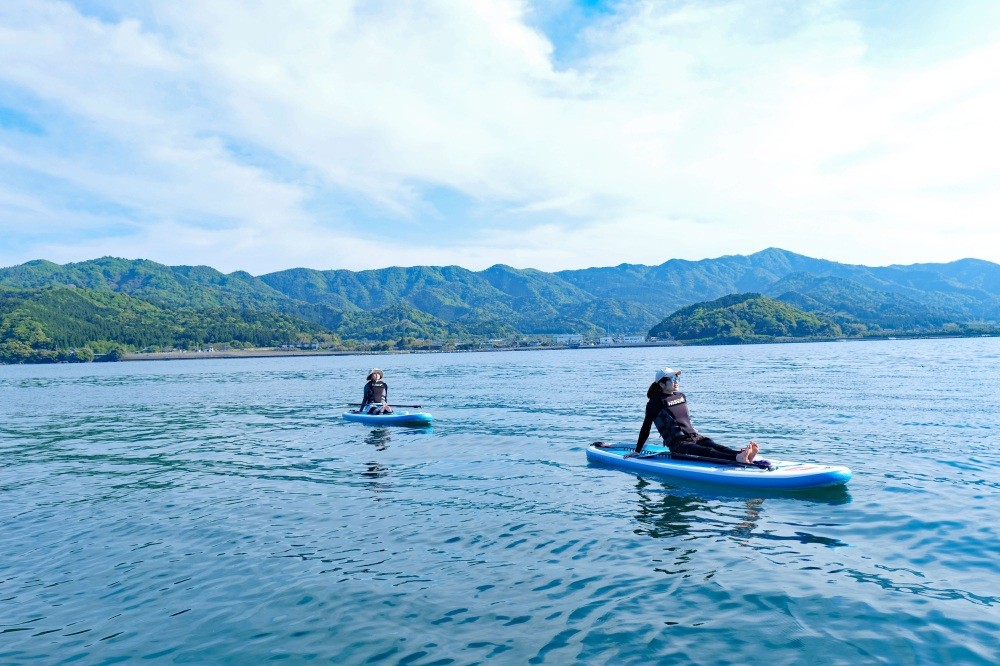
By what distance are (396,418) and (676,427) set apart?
17.4 meters

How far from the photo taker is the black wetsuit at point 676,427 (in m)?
18.5

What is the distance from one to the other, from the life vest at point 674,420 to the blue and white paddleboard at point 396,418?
49.4 ft

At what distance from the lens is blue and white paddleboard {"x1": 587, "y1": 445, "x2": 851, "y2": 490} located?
634 inches

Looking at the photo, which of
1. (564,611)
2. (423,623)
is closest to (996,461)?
(564,611)

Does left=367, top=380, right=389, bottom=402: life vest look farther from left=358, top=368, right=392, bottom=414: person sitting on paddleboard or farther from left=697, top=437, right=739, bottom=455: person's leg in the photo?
left=697, top=437, right=739, bottom=455: person's leg

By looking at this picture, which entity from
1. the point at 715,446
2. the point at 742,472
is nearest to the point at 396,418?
the point at 715,446

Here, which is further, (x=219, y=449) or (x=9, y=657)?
(x=219, y=449)

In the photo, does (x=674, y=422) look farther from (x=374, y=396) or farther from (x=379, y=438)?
(x=374, y=396)

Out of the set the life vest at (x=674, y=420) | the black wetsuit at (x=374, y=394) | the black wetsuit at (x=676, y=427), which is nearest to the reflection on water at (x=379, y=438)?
the black wetsuit at (x=374, y=394)

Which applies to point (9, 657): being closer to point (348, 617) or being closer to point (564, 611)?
point (348, 617)

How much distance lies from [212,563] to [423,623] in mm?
5262

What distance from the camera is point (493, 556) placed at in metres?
12.0

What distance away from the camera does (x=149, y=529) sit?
1461cm

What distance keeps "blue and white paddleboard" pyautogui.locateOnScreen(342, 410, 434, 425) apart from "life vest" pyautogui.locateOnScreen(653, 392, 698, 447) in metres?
15.0
